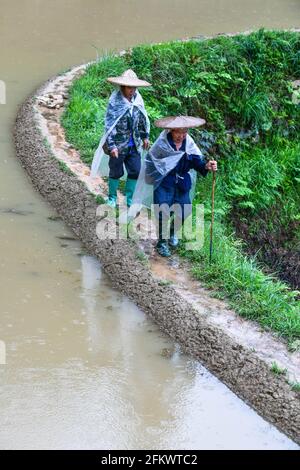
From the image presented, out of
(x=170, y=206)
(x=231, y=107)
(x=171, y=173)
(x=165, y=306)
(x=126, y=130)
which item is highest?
(x=231, y=107)

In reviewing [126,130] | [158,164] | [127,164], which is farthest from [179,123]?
[127,164]

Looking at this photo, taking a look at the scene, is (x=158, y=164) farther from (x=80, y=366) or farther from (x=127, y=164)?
(x=80, y=366)

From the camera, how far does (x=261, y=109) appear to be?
12.3 m

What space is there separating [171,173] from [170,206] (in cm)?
34

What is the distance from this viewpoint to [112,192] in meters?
8.59

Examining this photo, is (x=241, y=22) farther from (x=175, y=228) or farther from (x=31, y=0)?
(x=175, y=228)

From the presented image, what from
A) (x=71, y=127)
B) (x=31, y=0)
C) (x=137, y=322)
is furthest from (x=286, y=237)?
(x=31, y=0)

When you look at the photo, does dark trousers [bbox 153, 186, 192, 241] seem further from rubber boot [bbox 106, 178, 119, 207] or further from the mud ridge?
rubber boot [bbox 106, 178, 119, 207]

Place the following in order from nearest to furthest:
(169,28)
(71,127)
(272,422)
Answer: (272,422)
(71,127)
(169,28)

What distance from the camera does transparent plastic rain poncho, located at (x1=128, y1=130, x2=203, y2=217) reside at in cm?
759

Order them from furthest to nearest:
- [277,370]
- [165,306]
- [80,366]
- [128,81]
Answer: [128,81], [165,306], [80,366], [277,370]

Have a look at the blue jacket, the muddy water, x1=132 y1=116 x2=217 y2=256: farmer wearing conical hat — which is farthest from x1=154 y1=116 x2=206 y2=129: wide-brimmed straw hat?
the muddy water

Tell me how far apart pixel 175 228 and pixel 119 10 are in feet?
31.3

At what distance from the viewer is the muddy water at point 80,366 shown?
575cm
